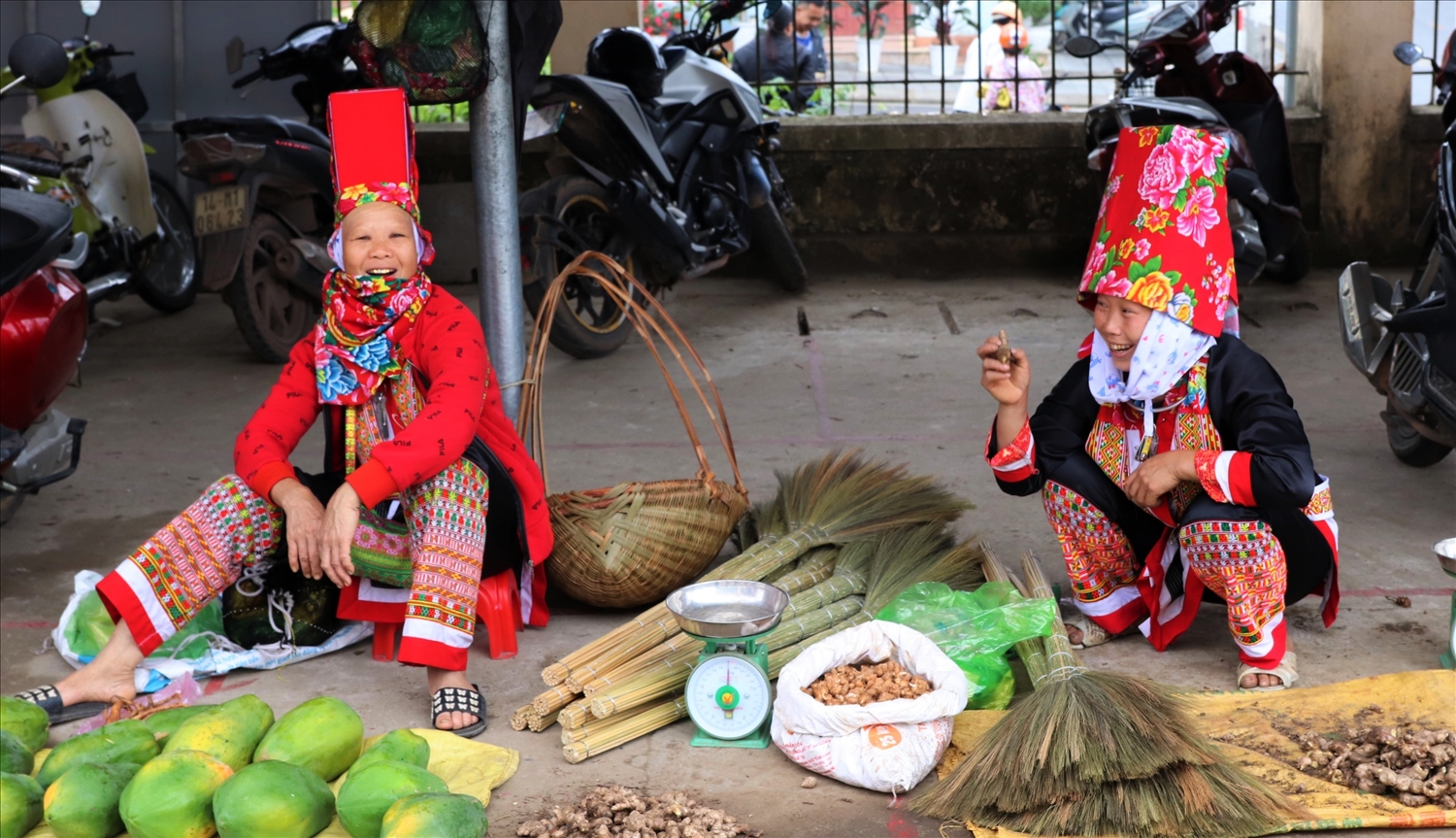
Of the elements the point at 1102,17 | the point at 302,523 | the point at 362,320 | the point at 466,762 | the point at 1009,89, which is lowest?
the point at 466,762

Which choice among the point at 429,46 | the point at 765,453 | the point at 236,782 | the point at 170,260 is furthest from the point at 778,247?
the point at 236,782

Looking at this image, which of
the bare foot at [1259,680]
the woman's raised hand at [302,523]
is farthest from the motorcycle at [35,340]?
the bare foot at [1259,680]

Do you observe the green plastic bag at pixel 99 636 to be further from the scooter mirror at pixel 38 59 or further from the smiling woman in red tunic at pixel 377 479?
the scooter mirror at pixel 38 59

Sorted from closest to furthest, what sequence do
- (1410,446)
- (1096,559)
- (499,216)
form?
(1096,559) → (499,216) → (1410,446)

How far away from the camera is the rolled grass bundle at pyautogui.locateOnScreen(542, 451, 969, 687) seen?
10.00 feet

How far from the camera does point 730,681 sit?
2.51 metres

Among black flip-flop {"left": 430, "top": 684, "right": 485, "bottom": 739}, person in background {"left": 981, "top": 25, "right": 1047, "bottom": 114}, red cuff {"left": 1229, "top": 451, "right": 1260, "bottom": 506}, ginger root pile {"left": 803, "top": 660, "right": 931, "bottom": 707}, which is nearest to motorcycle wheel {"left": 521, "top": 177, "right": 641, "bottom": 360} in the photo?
black flip-flop {"left": 430, "top": 684, "right": 485, "bottom": 739}

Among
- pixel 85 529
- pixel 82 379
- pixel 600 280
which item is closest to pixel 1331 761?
pixel 600 280

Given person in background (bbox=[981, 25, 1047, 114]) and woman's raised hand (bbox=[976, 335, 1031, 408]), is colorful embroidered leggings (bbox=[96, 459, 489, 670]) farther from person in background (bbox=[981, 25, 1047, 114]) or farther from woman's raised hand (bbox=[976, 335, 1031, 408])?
person in background (bbox=[981, 25, 1047, 114])

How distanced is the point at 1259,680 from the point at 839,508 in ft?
3.18

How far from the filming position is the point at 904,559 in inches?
118

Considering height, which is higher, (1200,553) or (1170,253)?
(1170,253)

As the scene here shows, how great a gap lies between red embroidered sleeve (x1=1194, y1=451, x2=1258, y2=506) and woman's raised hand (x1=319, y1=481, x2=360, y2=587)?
62.3 inches

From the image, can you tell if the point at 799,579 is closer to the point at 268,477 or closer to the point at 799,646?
the point at 799,646
